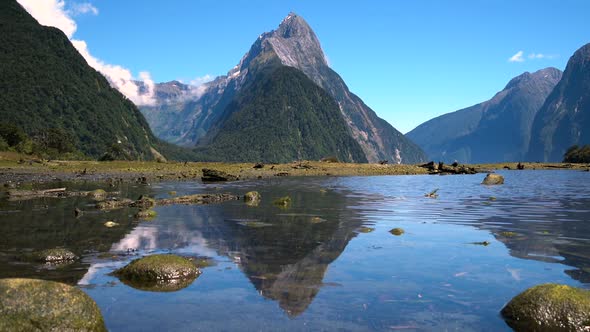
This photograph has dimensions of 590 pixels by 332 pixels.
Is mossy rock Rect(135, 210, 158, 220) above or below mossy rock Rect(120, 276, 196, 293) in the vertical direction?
above

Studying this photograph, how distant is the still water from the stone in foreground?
1.30 ft

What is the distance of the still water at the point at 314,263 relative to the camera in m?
11.3

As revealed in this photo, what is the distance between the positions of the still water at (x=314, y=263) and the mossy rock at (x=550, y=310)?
1.38 ft

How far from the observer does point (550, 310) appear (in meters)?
10.9

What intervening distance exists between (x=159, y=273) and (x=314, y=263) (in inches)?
204

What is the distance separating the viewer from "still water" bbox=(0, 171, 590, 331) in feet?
37.0

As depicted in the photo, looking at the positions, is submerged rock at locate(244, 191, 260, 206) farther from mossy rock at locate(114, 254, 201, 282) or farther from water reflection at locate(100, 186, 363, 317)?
mossy rock at locate(114, 254, 201, 282)

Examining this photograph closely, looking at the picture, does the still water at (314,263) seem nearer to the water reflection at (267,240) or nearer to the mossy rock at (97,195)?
the water reflection at (267,240)

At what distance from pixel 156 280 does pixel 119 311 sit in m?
2.71

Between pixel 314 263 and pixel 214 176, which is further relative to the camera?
pixel 214 176

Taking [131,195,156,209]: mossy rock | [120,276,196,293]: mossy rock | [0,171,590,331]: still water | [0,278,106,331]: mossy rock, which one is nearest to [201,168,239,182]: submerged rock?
[131,195,156,209]: mossy rock

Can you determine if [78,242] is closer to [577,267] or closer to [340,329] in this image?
[340,329]

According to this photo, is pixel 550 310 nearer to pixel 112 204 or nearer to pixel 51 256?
pixel 51 256

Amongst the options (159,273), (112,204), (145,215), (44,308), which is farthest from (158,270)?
(112,204)
